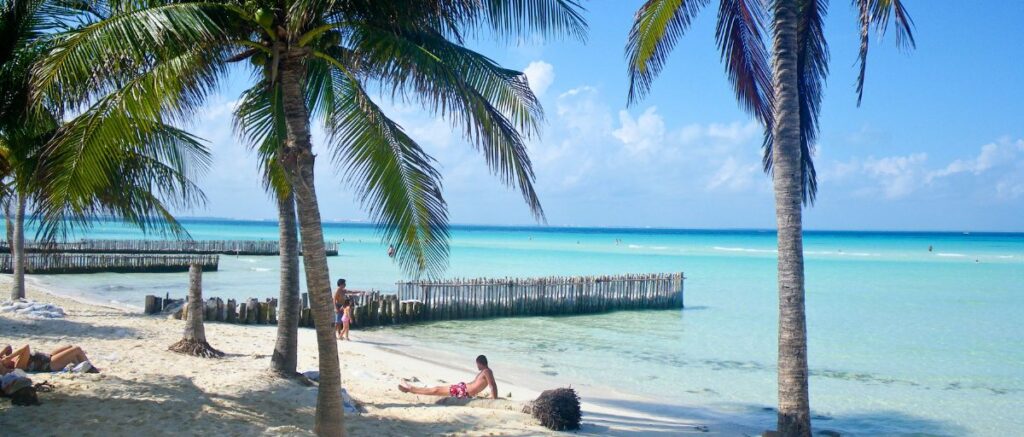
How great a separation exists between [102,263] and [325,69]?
32.9 meters

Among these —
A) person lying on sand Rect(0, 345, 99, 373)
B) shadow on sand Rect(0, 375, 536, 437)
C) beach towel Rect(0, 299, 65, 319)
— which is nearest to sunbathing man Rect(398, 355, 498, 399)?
shadow on sand Rect(0, 375, 536, 437)

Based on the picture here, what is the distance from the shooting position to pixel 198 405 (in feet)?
27.3

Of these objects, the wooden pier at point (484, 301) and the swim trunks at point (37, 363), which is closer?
the swim trunks at point (37, 363)

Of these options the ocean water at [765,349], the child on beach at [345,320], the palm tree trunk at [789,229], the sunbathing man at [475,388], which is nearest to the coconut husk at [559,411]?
the sunbathing man at [475,388]

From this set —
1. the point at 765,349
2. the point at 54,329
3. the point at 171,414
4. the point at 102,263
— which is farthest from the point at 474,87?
the point at 102,263

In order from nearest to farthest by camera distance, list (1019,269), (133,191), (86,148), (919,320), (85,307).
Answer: (86,148) → (133,191) → (85,307) → (919,320) → (1019,269)

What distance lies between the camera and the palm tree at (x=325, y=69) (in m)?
6.07

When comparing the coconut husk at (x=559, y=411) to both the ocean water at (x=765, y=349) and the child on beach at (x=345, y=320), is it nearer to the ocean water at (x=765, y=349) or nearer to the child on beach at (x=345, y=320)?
the ocean water at (x=765, y=349)

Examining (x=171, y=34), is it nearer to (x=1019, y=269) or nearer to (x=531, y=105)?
(x=531, y=105)

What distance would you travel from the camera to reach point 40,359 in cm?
934

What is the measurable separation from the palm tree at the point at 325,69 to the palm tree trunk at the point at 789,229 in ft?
7.64

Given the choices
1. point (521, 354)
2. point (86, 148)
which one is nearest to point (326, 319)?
point (86, 148)

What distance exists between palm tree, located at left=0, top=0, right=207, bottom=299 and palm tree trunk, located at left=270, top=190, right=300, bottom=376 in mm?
1287

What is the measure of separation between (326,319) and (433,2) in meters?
2.99
